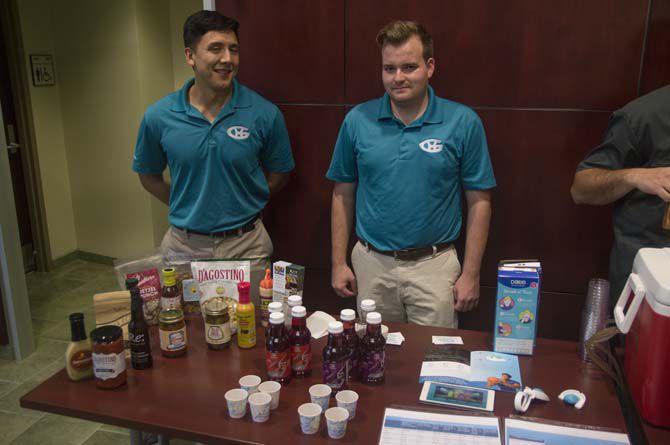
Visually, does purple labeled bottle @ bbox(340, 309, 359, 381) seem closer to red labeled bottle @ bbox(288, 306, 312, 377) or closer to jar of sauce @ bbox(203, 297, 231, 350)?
red labeled bottle @ bbox(288, 306, 312, 377)


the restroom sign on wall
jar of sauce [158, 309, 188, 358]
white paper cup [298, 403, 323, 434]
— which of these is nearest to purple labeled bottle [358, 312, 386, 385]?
white paper cup [298, 403, 323, 434]

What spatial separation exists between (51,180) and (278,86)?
9.96 feet

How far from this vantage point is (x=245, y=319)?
1886 millimetres

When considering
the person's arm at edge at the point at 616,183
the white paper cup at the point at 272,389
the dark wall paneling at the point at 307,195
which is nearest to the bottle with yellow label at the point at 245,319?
the white paper cup at the point at 272,389

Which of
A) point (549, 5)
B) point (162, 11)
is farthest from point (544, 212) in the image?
point (162, 11)

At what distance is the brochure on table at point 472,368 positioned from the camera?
67.6 inches

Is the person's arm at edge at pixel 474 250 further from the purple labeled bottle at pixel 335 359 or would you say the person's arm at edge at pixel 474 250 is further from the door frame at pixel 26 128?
the door frame at pixel 26 128

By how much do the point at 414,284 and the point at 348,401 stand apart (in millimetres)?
948

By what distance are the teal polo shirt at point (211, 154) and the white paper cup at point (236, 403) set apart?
119 centimetres

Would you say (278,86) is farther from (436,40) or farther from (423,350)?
(423,350)

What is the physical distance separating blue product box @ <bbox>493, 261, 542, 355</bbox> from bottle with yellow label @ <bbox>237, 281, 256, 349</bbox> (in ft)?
2.57

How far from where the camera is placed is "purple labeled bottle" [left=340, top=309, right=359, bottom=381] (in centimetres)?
164

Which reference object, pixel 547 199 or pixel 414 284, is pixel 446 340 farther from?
pixel 547 199

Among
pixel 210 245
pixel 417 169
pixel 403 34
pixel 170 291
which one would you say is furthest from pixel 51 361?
pixel 403 34
